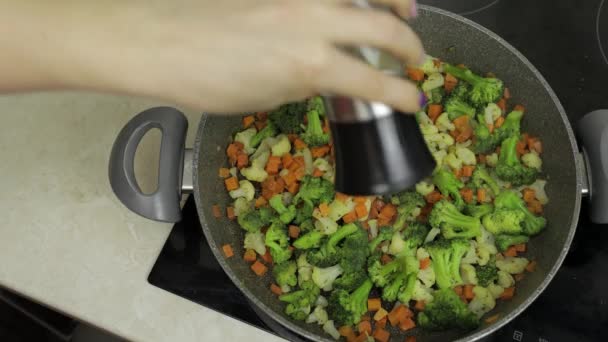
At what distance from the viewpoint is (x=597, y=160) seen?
3.41 ft

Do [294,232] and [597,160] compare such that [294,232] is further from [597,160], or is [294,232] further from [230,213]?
[597,160]

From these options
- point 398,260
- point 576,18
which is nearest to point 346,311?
point 398,260

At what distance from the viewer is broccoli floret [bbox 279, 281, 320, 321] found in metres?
1.07

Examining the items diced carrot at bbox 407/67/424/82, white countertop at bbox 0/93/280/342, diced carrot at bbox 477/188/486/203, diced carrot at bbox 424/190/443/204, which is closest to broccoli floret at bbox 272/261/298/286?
white countertop at bbox 0/93/280/342

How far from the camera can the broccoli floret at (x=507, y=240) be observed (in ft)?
3.59

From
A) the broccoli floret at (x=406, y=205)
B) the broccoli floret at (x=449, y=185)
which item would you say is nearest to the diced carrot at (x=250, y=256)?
the broccoli floret at (x=406, y=205)

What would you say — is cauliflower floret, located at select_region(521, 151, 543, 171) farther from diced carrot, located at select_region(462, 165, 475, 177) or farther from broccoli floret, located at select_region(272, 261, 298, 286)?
broccoli floret, located at select_region(272, 261, 298, 286)

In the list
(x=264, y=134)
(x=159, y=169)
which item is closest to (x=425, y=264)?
(x=264, y=134)

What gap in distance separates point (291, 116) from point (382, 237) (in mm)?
353

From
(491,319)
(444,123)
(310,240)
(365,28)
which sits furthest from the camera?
(444,123)

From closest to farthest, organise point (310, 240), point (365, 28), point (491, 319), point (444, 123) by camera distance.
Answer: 1. point (365, 28)
2. point (491, 319)
3. point (310, 240)
4. point (444, 123)

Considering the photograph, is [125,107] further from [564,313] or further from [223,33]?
[564,313]

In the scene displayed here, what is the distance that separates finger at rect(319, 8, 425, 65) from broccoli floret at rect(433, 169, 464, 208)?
0.55 meters

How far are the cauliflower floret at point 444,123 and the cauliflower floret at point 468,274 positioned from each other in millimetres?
322
